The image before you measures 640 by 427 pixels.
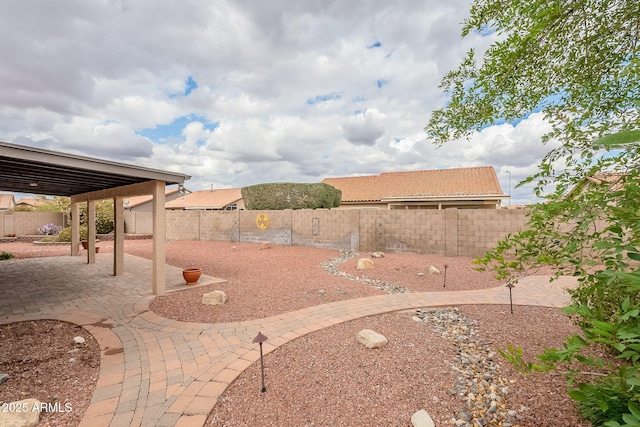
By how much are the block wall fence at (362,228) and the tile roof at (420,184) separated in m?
5.34

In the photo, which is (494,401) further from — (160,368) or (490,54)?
(160,368)

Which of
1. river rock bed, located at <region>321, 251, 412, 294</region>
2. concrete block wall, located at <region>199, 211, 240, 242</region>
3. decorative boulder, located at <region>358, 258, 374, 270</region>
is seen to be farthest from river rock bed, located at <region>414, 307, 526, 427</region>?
concrete block wall, located at <region>199, 211, 240, 242</region>

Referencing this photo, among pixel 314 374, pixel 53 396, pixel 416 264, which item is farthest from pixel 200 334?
pixel 416 264

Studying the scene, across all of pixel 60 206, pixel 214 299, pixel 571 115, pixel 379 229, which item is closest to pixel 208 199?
pixel 60 206

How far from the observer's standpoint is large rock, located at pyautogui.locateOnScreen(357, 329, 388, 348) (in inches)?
139

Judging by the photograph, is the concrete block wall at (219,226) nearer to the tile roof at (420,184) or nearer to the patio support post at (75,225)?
the patio support post at (75,225)

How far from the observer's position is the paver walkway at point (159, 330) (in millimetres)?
2656

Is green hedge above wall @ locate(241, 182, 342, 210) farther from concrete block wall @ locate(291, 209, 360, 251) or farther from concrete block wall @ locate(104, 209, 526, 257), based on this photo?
concrete block wall @ locate(291, 209, 360, 251)

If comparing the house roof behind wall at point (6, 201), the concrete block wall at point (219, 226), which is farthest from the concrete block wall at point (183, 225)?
the house roof behind wall at point (6, 201)

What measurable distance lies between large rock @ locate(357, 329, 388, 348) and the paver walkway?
0.76 metres

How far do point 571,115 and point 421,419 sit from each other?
9.45 feet

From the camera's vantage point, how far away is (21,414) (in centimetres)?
236

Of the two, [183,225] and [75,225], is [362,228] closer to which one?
[183,225]

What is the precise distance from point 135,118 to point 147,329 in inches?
380
